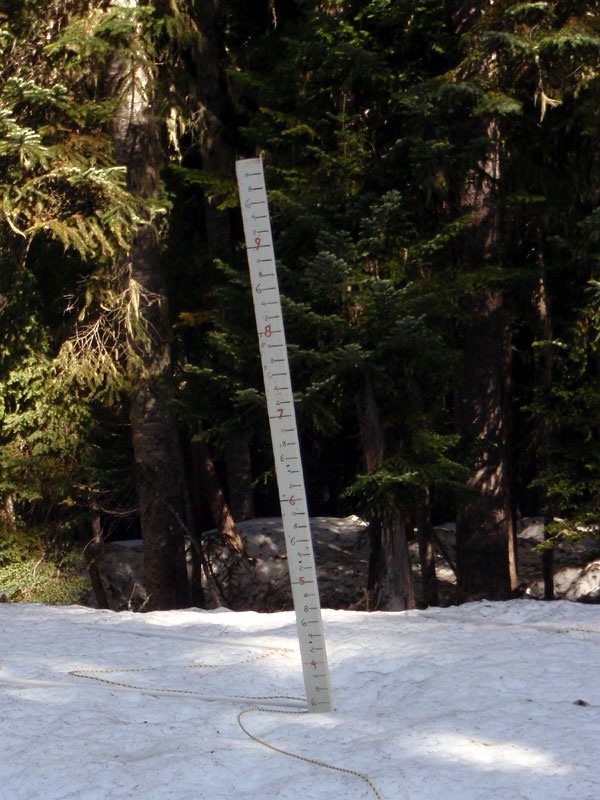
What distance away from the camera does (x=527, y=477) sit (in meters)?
14.8

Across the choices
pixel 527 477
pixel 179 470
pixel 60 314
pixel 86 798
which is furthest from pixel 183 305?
pixel 86 798

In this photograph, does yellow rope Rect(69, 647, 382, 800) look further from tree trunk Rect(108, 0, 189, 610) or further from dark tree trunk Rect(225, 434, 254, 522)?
dark tree trunk Rect(225, 434, 254, 522)

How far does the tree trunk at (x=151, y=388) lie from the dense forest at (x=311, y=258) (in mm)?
34

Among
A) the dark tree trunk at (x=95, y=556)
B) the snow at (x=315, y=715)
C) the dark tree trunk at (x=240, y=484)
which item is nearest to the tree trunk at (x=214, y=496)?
the dark tree trunk at (x=95, y=556)

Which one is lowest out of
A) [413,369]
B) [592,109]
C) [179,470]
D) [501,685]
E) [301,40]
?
[501,685]

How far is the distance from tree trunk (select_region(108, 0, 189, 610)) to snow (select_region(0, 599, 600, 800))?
4.39 metres

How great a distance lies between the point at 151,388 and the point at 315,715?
23.0 ft

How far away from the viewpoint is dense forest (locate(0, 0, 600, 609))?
8.70 metres

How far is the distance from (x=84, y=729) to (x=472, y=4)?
9005mm

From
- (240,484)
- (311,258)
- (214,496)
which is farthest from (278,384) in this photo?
(240,484)

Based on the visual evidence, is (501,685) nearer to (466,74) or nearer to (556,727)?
(556,727)

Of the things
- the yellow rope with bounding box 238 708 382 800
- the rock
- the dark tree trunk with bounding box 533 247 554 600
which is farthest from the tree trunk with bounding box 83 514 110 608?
the yellow rope with bounding box 238 708 382 800

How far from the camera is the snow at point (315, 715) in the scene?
131 inches

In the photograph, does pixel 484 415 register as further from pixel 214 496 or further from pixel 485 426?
pixel 214 496
